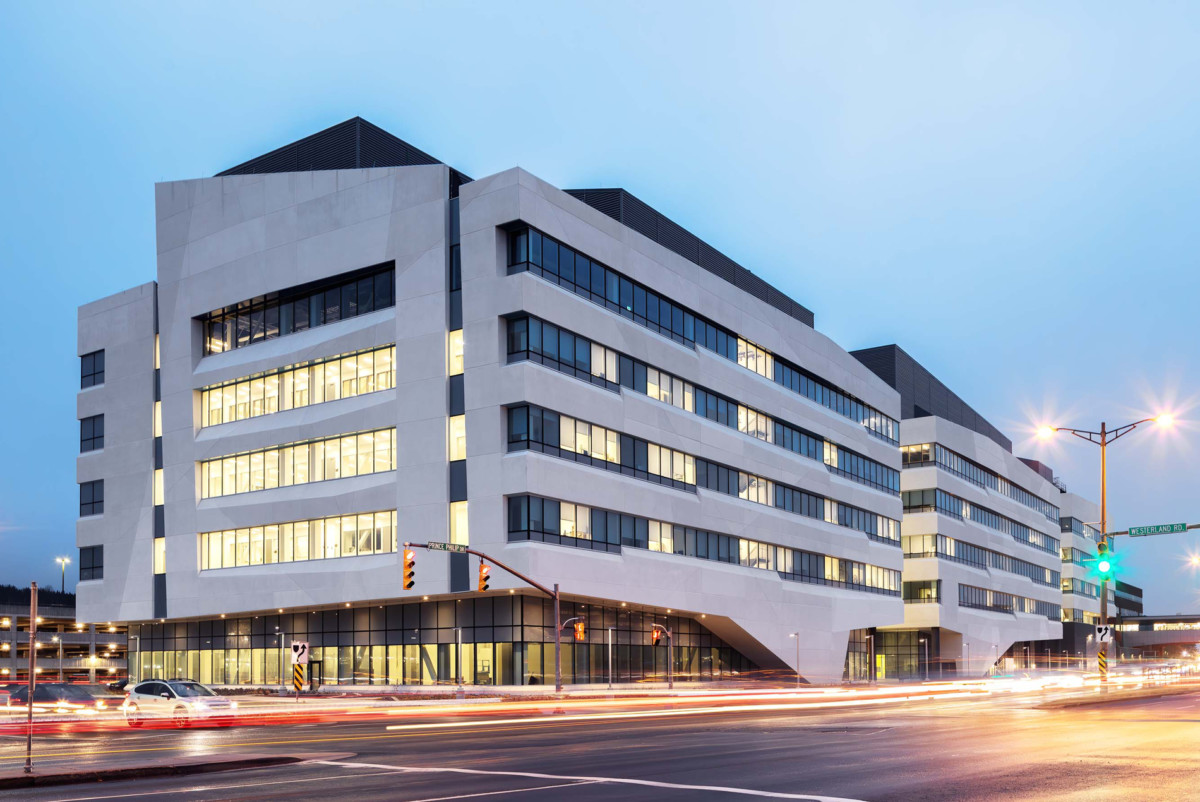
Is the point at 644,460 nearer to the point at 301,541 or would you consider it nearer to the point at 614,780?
the point at 301,541

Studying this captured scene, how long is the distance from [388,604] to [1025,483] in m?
98.1

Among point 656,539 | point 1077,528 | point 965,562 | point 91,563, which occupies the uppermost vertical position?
point 656,539

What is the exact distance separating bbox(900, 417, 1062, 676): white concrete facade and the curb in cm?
9099

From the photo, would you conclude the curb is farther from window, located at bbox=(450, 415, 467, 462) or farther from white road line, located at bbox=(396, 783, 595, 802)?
window, located at bbox=(450, 415, 467, 462)

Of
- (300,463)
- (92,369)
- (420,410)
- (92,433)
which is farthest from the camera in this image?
(92,369)

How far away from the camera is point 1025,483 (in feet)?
452

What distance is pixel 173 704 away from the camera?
3766cm

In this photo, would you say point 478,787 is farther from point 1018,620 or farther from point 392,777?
point 1018,620

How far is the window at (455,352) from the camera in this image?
57312 mm

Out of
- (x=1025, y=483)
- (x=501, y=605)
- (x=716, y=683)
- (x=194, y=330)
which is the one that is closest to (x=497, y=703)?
(x=501, y=605)

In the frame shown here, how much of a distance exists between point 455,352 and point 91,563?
34640mm

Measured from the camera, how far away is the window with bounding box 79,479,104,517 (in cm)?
7581

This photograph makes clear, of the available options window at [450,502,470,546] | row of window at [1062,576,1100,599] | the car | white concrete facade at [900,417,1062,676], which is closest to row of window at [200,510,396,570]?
window at [450,502,470,546]

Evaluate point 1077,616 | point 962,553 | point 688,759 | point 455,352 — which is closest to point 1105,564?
point 688,759
